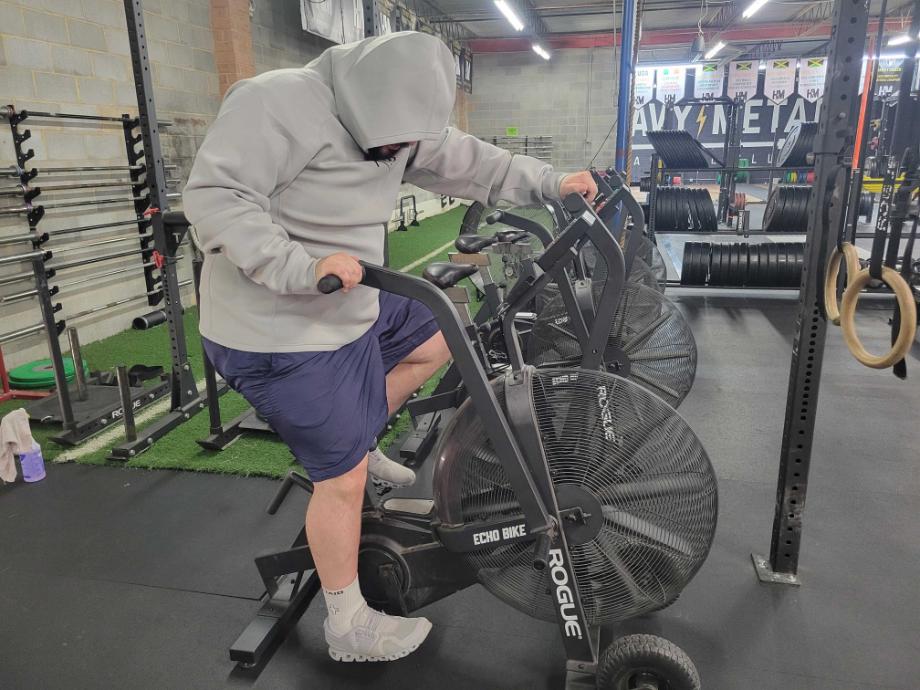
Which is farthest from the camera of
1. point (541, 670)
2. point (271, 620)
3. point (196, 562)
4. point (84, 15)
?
point (84, 15)

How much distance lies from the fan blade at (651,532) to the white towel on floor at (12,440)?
2304 millimetres

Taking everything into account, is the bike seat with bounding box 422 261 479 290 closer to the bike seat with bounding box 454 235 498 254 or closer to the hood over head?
the hood over head

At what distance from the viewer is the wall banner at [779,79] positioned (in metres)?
14.4

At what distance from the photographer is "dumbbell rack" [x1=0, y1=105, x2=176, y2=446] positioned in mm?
2891

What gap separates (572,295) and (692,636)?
1040 millimetres

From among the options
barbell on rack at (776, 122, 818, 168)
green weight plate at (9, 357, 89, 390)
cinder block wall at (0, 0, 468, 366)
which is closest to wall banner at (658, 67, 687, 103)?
barbell on rack at (776, 122, 818, 168)

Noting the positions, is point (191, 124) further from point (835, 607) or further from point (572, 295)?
point (835, 607)

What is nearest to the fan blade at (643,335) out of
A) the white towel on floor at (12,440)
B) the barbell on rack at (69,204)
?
the barbell on rack at (69,204)

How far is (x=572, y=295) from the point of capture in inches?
83.4

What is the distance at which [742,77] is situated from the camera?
14.6 metres

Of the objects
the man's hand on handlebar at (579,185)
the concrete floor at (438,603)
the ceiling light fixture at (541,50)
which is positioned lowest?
the concrete floor at (438,603)

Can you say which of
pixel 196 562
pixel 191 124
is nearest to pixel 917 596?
pixel 196 562

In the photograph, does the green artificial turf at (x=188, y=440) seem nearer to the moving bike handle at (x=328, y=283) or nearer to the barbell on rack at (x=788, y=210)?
the moving bike handle at (x=328, y=283)

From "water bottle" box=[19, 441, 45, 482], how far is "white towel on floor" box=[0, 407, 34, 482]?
0.09 feet
